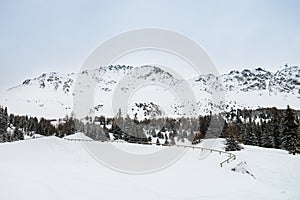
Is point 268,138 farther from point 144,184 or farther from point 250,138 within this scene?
point 144,184

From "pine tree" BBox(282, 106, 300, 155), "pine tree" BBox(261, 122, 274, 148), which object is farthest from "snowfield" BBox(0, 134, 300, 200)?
"pine tree" BBox(261, 122, 274, 148)

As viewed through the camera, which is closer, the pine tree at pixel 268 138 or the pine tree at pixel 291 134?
the pine tree at pixel 291 134

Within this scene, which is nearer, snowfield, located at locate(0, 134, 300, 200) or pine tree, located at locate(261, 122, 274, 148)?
snowfield, located at locate(0, 134, 300, 200)

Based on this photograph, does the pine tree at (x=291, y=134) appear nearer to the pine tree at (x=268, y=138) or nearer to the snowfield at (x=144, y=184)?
the snowfield at (x=144, y=184)

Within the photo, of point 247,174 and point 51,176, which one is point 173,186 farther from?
point 247,174

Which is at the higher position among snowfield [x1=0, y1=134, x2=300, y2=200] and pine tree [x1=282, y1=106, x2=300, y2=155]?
pine tree [x1=282, y1=106, x2=300, y2=155]

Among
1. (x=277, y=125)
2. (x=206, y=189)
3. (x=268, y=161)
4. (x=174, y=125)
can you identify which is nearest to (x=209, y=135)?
(x=277, y=125)

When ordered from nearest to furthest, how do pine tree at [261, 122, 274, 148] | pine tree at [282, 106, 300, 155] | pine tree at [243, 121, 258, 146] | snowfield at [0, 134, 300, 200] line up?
snowfield at [0, 134, 300, 200] → pine tree at [282, 106, 300, 155] → pine tree at [261, 122, 274, 148] → pine tree at [243, 121, 258, 146]

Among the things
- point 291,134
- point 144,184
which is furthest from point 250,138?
point 144,184

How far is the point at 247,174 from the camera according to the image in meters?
24.2

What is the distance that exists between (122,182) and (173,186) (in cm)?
322

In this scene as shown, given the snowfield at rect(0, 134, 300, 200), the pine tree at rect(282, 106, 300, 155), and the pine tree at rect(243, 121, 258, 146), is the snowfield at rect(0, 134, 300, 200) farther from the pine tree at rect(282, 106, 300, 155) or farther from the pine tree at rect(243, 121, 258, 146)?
the pine tree at rect(243, 121, 258, 146)

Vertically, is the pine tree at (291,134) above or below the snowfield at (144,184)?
above

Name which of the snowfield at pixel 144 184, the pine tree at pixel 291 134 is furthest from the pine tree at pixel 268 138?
the snowfield at pixel 144 184
